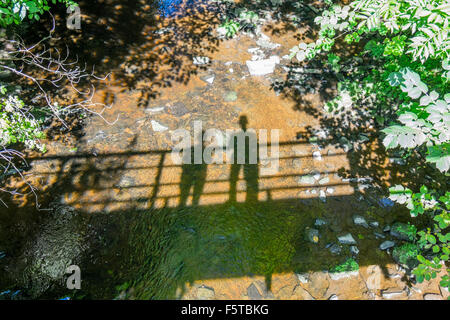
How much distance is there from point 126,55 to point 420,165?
608 cm

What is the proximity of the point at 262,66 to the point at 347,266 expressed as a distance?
13.7ft

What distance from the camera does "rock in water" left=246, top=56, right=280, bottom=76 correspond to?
18.6 feet

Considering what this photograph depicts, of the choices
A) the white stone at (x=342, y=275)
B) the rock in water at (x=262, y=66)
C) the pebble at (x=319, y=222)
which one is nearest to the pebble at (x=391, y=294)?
the white stone at (x=342, y=275)

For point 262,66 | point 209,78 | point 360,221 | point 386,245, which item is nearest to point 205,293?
point 360,221

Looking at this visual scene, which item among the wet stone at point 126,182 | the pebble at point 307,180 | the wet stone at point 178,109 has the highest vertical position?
the wet stone at point 178,109

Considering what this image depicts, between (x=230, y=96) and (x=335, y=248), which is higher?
(x=230, y=96)

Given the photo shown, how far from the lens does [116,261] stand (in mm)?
3512

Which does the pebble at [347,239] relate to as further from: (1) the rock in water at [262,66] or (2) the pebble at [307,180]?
(1) the rock in water at [262,66]

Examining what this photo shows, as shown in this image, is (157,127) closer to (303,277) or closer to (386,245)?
(303,277)

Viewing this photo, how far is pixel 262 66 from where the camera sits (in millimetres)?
5750

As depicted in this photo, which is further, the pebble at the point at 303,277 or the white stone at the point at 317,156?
the white stone at the point at 317,156

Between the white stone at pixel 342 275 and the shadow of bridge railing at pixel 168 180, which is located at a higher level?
the shadow of bridge railing at pixel 168 180

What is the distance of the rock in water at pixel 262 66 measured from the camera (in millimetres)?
5664

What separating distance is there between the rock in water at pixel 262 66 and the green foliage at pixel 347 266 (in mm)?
3903
